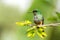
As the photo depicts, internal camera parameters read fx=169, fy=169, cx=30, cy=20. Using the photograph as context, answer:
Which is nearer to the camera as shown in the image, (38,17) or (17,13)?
(38,17)

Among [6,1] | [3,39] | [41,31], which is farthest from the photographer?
[6,1]

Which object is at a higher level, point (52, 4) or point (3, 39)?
point (52, 4)

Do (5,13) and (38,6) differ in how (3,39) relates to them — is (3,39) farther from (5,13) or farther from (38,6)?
(38,6)

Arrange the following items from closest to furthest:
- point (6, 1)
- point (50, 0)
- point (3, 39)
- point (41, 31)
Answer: point (41, 31) → point (50, 0) → point (3, 39) → point (6, 1)

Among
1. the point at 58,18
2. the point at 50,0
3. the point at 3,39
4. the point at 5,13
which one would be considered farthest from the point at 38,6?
Result: the point at 5,13

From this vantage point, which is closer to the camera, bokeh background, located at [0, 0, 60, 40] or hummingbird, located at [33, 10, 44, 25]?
hummingbird, located at [33, 10, 44, 25]

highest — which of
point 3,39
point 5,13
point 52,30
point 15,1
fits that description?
point 15,1

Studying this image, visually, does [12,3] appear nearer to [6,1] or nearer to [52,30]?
[6,1]

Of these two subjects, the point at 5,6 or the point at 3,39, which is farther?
the point at 5,6

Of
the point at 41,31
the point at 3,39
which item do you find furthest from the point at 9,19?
the point at 41,31

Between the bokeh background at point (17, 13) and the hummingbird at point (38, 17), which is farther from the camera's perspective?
the bokeh background at point (17, 13)
